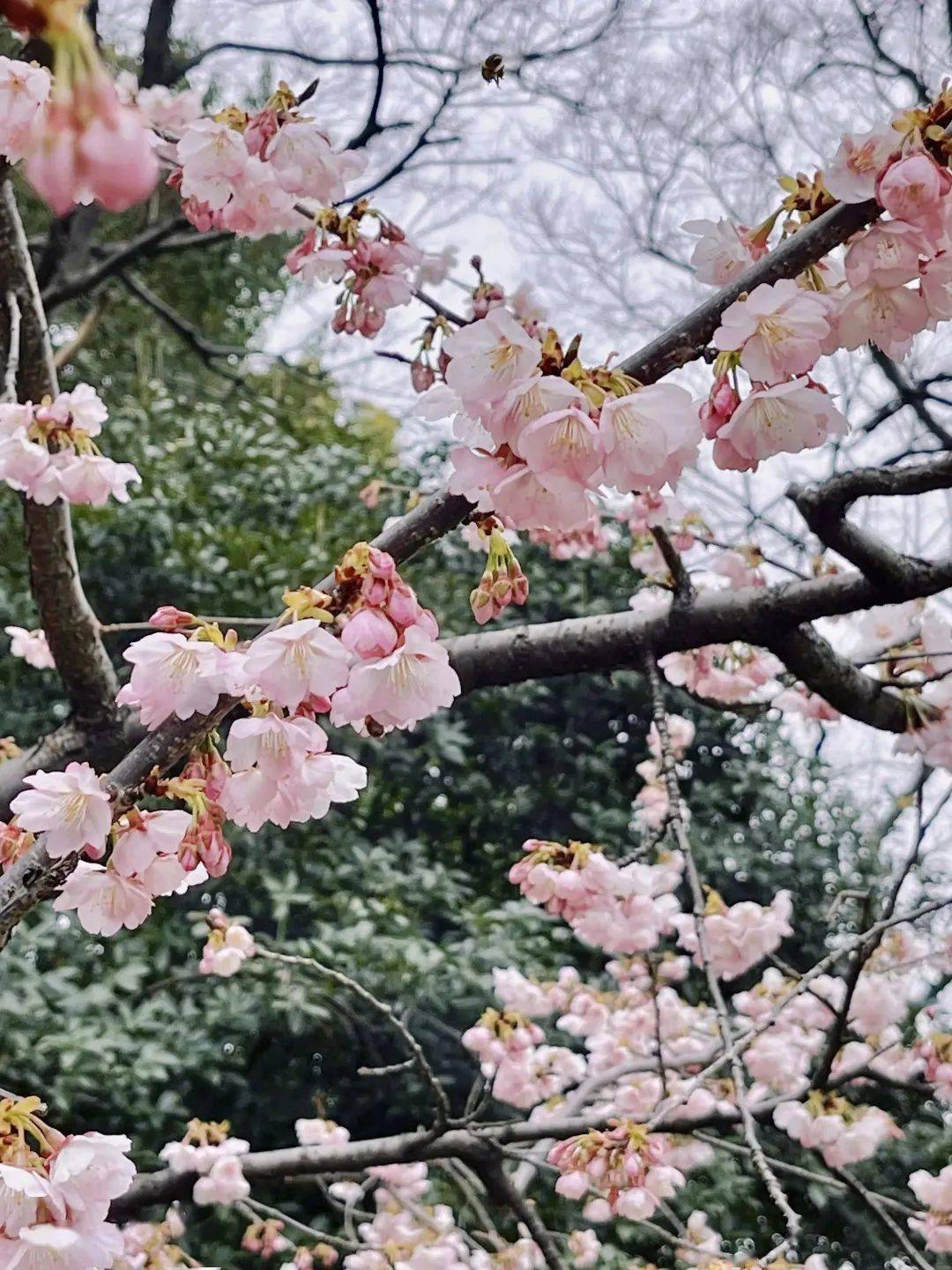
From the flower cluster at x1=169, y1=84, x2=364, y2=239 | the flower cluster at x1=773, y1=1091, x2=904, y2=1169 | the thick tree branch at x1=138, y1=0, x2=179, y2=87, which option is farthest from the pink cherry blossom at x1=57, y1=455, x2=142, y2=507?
the thick tree branch at x1=138, y1=0, x2=179, y2=87

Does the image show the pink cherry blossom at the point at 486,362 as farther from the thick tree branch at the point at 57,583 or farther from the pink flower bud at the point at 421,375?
the thick tree branch at the point at 57,583

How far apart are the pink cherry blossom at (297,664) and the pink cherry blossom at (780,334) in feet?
1.07

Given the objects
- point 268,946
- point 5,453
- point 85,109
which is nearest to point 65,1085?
point 268,946

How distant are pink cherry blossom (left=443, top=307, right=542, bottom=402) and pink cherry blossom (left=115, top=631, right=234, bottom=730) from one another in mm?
238

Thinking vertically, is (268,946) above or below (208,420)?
below

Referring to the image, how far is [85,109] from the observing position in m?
0.27

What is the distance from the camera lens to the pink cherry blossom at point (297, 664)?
0.61 metres

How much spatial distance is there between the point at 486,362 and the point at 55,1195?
59 centimetres

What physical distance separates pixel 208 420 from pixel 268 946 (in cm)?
227

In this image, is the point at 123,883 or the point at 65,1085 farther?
the point at 65,1085

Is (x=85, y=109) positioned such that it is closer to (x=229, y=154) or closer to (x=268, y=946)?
(x=229, y=154)

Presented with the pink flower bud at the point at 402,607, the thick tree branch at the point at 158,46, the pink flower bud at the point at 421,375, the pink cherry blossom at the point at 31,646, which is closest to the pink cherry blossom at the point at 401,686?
the pink flower bud at the point at 402,607

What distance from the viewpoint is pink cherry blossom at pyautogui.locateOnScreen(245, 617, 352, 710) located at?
2.00ft

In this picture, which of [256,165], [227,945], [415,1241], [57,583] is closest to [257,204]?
[256,165]
